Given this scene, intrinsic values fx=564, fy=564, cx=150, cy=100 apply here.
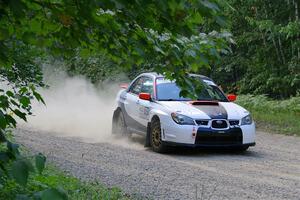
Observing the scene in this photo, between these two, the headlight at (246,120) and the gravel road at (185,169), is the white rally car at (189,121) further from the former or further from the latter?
the gravel road at (185,169)

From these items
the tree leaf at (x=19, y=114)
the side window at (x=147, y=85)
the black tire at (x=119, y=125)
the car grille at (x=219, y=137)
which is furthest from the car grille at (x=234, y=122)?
the tree leaf at (x=19, y=114)

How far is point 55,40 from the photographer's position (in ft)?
11.0

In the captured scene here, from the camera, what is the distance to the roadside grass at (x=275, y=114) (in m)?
16.5

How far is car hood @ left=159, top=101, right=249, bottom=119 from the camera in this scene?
11305 mm

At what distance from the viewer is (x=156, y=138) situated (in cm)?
1169

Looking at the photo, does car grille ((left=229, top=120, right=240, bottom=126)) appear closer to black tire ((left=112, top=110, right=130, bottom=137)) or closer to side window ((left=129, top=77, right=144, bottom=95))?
side window ((left=129, top=77, right=144, bottom=95))

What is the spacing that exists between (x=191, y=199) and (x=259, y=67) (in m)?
19.3

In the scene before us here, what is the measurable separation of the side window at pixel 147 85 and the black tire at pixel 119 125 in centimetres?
105

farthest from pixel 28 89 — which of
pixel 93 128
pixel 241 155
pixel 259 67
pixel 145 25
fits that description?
pixel 259 67

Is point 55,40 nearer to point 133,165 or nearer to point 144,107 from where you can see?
point 133,165

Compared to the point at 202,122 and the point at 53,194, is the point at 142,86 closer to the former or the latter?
the point at 202,122

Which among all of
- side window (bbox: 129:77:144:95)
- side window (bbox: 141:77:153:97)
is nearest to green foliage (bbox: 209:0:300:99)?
side window (bbox: 129:77:144:95)

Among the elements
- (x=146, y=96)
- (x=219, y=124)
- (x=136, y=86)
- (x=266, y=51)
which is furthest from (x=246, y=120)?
(x=266, y=51)

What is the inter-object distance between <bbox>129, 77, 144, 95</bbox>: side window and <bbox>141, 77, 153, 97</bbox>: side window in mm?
183
